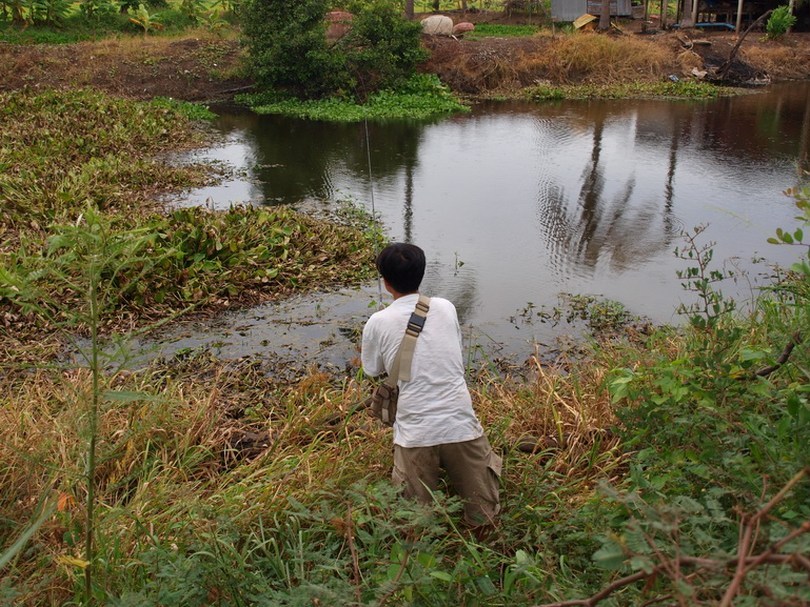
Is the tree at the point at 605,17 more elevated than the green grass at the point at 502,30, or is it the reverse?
the tree at the point at 605,17

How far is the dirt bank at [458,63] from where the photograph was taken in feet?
54.5

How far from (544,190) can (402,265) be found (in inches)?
278

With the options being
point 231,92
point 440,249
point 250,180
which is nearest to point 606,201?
point 440,249

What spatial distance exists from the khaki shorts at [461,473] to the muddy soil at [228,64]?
49.5ft

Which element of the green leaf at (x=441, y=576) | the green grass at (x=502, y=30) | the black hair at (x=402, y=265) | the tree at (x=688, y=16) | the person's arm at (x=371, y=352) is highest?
the tree at (x=688, y=16)

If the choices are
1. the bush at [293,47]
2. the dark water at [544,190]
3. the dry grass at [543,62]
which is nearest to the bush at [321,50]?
the bush at [293,47]

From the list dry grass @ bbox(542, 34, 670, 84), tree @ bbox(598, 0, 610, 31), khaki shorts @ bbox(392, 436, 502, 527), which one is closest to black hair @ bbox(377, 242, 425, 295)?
khaki shorts @ bbox(392, 436, 502, 527)

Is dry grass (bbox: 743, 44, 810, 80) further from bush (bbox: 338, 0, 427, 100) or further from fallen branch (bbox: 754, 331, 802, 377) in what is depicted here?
fallen branch (bbox: 754, 331, 802, 377)

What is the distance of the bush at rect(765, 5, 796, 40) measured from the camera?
2191 centimetres

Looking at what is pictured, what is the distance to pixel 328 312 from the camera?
596 centimetres

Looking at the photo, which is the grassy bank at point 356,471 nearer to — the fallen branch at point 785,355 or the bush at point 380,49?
the fallen branch at point 785,355

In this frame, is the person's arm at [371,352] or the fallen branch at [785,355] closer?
the fallen branch at [785,355]

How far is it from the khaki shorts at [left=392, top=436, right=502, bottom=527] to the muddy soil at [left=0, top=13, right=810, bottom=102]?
15078mm

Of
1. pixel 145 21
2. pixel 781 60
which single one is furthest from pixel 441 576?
pixel 781 60
